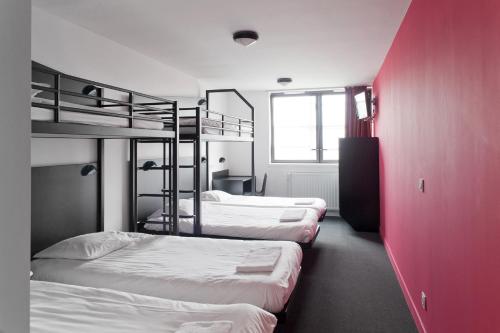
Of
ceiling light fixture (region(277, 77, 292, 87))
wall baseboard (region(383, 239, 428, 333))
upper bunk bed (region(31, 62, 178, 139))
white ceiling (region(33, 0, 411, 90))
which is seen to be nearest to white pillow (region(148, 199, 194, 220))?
upper bunk bed (region(31, 62, 178, 139))

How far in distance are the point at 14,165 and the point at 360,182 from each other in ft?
17.6

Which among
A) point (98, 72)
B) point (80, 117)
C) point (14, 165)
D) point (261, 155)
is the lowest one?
point (14, 165)

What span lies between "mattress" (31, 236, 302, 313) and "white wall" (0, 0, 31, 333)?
1.74m

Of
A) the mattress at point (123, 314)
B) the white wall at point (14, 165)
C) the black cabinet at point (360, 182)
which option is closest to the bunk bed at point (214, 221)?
the black cabinet at point (360, 182)

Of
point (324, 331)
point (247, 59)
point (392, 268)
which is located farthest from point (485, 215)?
point (247, 59)

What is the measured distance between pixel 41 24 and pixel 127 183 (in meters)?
1.71

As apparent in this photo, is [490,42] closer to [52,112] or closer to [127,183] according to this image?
[52,112]

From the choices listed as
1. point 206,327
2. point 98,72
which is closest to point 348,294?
point 206,327

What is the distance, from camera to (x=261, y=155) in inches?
279

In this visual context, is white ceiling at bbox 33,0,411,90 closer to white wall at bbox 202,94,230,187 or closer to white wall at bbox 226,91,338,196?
white wall at bbox 202,94,230,187

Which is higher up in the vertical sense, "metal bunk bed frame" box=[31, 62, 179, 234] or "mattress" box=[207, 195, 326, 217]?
"metal bunk bed frame" box=[31, 62, 179, 234]

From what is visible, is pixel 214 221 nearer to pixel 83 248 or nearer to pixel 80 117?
pixel 83 248

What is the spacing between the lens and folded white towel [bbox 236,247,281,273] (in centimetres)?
245

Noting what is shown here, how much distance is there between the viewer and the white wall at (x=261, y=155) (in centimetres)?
696
